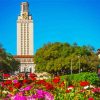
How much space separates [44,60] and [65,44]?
752cm

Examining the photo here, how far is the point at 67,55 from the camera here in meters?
94.2

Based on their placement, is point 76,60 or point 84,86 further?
point 76,60

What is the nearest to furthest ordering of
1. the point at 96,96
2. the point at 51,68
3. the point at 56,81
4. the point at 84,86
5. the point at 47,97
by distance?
the point at 47,97, the point at 96,96, the point at 84,86, the point at 56,81, the point at 51,68

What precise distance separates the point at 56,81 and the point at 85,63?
7491cm

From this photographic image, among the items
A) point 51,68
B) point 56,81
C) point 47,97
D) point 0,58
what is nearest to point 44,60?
point 51,68

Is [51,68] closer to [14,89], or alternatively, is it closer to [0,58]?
[0,58]

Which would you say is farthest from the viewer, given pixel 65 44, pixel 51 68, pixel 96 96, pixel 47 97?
pixel 65 44

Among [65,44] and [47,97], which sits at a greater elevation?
[65,44]

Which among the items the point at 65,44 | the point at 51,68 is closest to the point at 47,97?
the point at 51,68

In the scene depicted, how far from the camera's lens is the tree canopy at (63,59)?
8894cm

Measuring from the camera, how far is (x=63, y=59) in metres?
90.9

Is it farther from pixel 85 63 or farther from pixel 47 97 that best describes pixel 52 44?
pixel 47 97

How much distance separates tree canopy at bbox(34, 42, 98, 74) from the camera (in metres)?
88.9

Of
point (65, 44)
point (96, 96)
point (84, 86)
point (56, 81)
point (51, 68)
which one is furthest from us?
point (65, 44)
